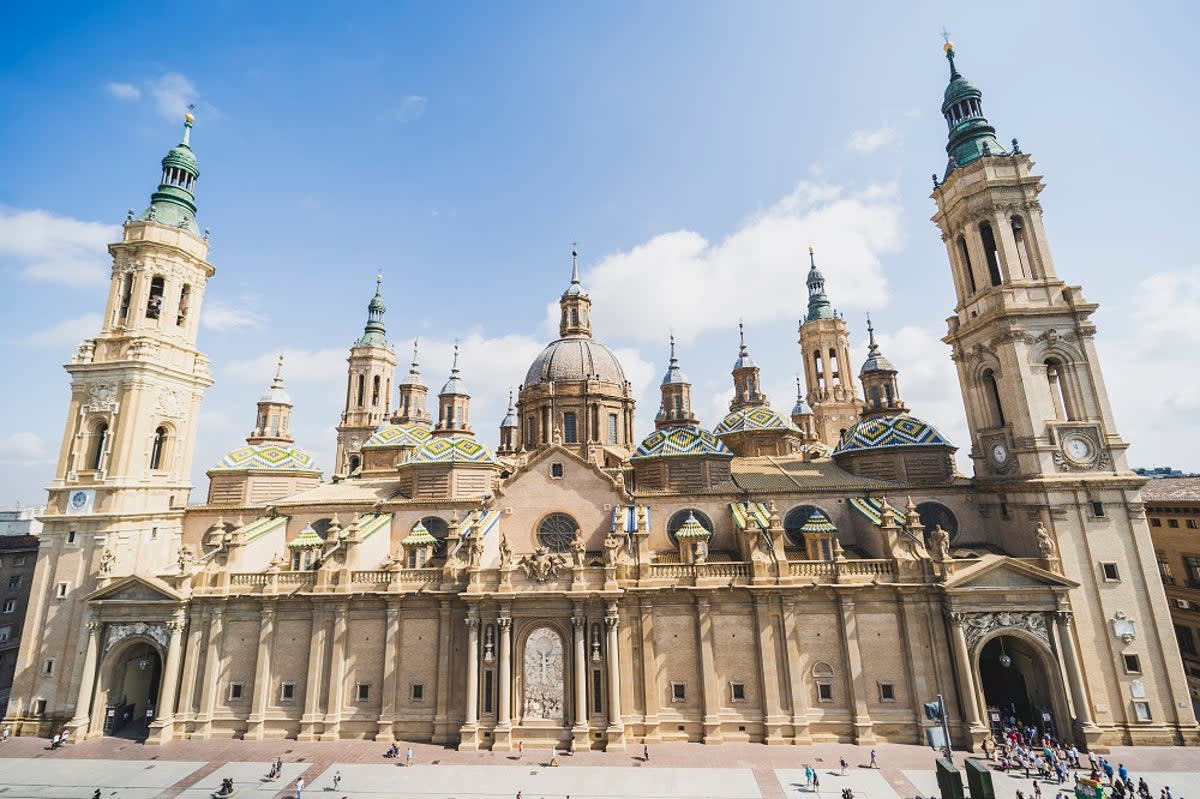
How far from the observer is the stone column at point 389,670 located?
25.4m

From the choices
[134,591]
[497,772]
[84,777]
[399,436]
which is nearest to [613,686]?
[497,772]

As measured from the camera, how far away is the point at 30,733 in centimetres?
2703

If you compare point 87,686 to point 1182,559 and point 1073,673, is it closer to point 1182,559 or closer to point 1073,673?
point 1073,673

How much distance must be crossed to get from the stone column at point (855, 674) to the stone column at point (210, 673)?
31.0 metres

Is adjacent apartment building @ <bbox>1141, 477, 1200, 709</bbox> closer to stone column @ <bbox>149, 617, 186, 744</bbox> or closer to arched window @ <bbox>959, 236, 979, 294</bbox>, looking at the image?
arched window @ <bbox>959, 236, 979, 294</bbox>

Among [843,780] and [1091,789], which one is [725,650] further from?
[1091,789]

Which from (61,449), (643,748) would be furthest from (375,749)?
(61,449)

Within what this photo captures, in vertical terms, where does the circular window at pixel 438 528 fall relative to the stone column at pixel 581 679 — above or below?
above

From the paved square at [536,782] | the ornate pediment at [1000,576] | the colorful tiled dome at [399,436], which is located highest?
the colorful tiled dome at [399,436]

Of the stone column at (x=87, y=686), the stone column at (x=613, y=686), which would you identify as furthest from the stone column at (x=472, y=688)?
the stone column at (x=87, y=686)

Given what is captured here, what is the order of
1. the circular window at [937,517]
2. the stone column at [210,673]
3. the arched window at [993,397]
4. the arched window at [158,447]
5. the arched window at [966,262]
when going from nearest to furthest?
the stone column at [210,673]
the arched window at [993,397]
the circular window at [937,517]
the arched window at [966,262]
the arched window at [158,447]

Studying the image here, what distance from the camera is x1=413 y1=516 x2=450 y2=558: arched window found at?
3203 cm

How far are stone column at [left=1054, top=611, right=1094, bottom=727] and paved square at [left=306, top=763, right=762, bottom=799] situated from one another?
48.9 ft

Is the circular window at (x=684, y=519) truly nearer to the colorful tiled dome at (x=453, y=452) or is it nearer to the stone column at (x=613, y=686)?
the stone column at (x=613, y=686)
